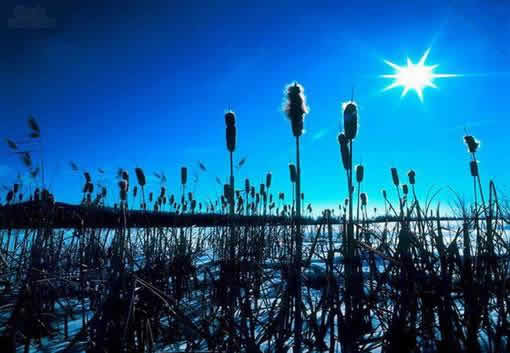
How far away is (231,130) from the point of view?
210cm

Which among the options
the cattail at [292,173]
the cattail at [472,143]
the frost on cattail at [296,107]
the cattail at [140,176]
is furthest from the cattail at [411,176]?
the cattail at [140,176]

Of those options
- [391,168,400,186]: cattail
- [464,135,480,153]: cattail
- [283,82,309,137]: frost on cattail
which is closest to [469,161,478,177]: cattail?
[464,135,480,153]: cattail

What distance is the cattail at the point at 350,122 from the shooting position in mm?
1527

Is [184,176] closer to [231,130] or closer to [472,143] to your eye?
[231,130]

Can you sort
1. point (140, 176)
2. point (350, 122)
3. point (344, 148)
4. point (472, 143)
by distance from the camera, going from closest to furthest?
point (350, 122) → point (344, 148) → point (472, 143) → point (140, 176)

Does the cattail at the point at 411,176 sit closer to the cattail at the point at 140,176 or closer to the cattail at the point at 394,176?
the cattail at the point at 394,176

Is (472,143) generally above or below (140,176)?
above

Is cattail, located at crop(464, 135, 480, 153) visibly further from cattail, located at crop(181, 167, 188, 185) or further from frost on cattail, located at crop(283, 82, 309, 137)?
cattail, located at crop(181, 167, 188, 185)

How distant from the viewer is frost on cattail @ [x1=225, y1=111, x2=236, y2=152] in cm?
205

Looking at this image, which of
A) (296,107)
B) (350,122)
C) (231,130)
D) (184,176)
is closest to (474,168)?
(350,122)

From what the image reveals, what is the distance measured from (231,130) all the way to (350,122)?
881mm

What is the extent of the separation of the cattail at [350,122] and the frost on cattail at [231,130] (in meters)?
0.80

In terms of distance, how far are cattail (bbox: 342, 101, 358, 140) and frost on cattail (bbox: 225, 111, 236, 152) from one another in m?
0.80

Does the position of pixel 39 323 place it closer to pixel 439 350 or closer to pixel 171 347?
pixel 171 347
